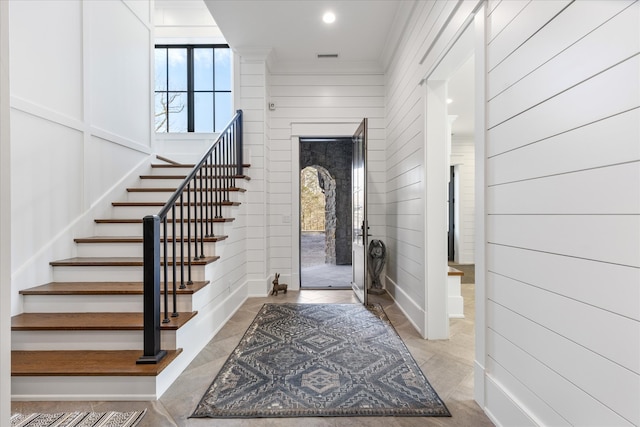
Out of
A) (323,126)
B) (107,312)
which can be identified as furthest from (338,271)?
(107,312)

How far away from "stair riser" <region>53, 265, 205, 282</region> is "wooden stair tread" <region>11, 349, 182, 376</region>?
2.00 ft

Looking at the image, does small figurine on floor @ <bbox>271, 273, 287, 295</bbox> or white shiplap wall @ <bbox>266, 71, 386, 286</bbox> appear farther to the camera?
white shiplap wall @ <bbox>266, 71, 386, 286</bbox>

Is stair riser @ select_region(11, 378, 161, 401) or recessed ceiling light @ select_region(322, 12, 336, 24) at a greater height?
recessed ceiling light @ select_region(322, 12, 336, 24)

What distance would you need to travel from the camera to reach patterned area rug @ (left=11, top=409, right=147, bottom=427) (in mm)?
1625

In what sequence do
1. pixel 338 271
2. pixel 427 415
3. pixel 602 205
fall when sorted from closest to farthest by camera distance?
1. pixel 602 205
2. pixel 427 415
3. pixel 338 271

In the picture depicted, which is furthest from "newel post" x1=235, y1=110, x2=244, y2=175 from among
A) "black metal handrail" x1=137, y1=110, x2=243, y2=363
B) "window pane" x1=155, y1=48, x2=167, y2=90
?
"window pane" x1=155, y1=48, x2=167, y2=90

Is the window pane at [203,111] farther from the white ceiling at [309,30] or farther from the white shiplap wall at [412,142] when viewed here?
the white shiplap wall at [412,142]

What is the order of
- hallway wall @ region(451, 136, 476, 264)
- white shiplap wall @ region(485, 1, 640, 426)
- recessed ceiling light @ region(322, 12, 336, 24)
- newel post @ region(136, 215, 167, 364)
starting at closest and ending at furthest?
white shiplap wall @ region(485, 1, 640, 426) → newel post @ region(136, 215, 167, 364) → recessed ceiling light @ region(322, 12, 336, 24) → hallway wall @ region(451, 136, 476, 264)

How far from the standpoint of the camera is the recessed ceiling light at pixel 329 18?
3311 millimetres

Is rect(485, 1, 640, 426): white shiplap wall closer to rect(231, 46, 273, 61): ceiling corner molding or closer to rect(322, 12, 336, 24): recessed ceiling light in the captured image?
rect(322, 12, 336, 24): recessed ceiling light

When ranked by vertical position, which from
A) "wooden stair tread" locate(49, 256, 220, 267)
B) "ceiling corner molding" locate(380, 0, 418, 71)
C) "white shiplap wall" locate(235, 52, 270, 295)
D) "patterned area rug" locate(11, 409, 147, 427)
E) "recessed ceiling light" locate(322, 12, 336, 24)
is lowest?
"patterned area rug" locate(11, 409, 147, 427)

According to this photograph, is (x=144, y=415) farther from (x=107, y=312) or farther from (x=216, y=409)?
(x=107, y=312)

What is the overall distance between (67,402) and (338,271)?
16.5ft

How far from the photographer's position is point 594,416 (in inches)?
41.1
